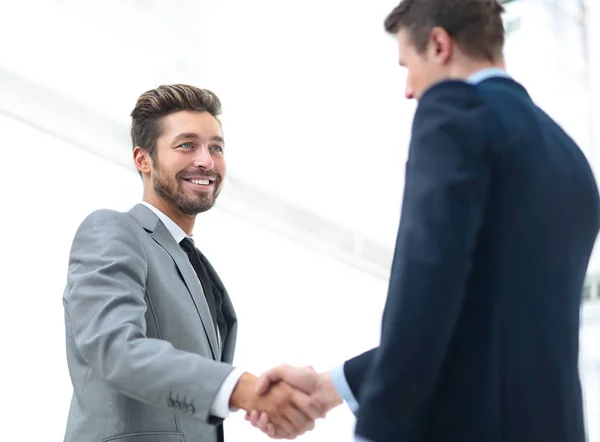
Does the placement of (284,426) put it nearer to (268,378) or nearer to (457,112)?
(268,378)

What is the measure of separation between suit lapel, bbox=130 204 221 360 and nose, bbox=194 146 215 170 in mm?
248

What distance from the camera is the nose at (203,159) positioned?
93.0 inches

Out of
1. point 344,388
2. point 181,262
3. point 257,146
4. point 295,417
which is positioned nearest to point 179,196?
point 181,262

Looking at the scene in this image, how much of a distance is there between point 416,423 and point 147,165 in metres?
1.40

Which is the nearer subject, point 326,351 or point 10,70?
point 10,70

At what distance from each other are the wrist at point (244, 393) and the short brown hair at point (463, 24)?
2.53 feet

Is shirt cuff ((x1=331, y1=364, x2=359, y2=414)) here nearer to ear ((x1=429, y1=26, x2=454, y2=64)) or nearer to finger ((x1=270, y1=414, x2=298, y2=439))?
finger ((x1=270, y1=414, x2=298, y2=439))

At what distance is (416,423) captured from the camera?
1234mm

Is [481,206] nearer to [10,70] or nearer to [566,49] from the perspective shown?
[10,70]

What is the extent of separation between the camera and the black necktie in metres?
2.15

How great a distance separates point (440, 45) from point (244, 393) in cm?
82

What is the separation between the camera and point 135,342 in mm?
1787

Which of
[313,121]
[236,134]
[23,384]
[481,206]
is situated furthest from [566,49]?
[481,206]

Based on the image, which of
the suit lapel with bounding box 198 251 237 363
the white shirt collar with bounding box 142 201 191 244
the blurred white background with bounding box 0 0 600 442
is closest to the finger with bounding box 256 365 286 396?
the suit lapel with bounding box 198 251 237 363
